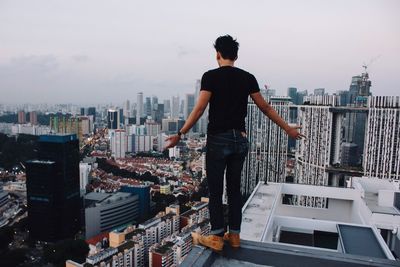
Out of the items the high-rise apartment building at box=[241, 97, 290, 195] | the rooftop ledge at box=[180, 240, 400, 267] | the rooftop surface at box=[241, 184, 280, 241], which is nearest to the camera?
the rooftop ledge at box=[180, 240, 400, 267]

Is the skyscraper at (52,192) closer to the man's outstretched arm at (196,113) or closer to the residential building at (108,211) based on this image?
the residential building at (108,211)

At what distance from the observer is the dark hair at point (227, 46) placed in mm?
1010

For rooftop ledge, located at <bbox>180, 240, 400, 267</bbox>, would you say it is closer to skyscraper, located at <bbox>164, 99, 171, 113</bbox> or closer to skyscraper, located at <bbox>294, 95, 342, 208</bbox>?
skyscraper, located at <bbox>294, 95, 342, 208</bbox>

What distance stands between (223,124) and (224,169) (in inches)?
5.5

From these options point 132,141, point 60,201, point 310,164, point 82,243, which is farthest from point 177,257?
point 132,141

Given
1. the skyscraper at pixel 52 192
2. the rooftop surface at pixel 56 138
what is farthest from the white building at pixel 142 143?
the skyscraper at pixel 52 192

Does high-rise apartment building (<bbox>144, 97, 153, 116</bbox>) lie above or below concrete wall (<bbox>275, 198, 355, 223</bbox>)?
above

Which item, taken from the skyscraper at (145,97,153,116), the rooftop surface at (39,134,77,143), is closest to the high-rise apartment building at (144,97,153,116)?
the skyscraper at (145,97,153,116)

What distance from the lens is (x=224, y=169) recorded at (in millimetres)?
1010

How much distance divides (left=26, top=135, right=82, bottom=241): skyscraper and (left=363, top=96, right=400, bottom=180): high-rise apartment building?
855cm

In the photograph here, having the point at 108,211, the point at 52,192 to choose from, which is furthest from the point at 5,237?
the point at 108,211

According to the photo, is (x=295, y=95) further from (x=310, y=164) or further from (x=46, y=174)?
(x=46, y=174)

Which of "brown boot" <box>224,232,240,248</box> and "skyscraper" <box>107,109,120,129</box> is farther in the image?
"skyscraper" <box>107,109,120,129</box>

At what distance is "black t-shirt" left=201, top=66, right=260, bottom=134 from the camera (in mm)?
976
